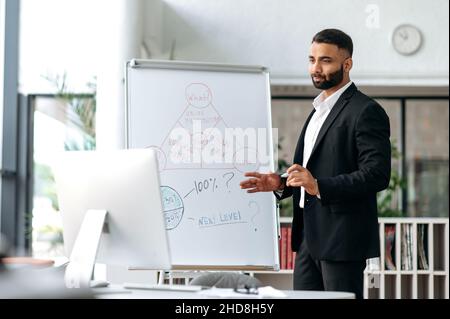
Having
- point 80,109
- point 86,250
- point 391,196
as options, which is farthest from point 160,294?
point 391,196

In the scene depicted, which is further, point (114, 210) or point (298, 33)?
point (298, 33)

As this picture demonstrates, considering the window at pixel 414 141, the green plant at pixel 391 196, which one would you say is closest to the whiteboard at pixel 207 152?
the green plant at pixel 391 196

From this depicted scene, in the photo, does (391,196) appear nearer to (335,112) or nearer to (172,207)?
(172,207)

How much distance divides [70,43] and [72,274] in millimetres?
3922

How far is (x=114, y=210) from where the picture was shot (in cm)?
222

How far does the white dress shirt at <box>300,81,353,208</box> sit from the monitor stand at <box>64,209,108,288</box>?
0.88m

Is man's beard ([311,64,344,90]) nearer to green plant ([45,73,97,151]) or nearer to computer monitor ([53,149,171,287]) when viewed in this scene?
computer monitor ([53,149,171,287])

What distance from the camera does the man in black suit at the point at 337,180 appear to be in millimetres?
2641

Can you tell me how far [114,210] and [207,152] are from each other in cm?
151

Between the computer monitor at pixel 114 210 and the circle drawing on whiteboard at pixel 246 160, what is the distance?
1463 millimetres

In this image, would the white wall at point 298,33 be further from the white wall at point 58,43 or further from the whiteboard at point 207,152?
the whiteboard at point 207,152

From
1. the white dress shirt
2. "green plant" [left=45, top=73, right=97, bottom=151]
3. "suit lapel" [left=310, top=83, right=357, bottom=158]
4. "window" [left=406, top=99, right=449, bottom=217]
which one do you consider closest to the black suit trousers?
the white dress shirt

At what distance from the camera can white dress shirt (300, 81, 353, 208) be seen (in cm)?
283

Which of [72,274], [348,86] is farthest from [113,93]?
[72,274]
